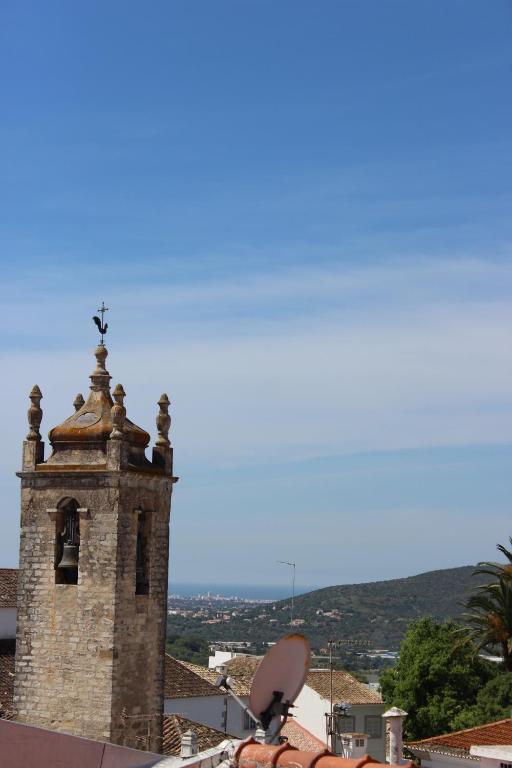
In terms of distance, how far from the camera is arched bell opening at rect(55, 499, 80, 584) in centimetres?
2120

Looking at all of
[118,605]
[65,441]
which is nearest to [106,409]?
[65,441]

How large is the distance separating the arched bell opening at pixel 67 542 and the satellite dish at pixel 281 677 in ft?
18.3

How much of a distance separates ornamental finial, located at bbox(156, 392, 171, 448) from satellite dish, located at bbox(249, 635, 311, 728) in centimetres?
669

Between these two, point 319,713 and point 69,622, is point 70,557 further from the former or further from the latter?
point 319,713

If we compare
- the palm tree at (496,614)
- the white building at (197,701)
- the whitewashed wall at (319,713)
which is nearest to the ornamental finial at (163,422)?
the white building at (197,701)

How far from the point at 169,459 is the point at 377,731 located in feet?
104

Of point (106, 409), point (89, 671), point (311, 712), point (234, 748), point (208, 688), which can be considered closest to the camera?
point (234, 748)

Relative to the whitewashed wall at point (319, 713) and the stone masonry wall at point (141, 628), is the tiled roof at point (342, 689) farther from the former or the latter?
the stone masonry wall at point (141, 628)

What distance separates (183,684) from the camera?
3794 cm

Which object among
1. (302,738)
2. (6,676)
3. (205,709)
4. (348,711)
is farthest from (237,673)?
(6,676)

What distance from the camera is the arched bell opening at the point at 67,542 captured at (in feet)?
69.6

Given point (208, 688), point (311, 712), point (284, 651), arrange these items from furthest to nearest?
point (311, 712), point (208, 688), point (284, 651)

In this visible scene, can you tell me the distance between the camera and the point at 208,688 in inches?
1523

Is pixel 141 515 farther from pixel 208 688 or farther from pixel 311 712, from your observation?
pixel 311 712
